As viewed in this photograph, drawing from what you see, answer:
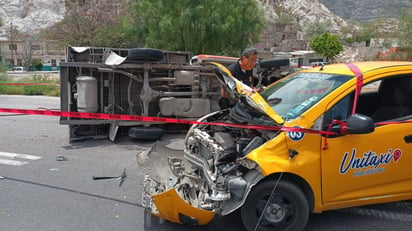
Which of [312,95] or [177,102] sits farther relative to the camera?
[177,102]

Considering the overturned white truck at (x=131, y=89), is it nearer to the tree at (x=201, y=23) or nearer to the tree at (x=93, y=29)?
the tree at (x=201, y=23)

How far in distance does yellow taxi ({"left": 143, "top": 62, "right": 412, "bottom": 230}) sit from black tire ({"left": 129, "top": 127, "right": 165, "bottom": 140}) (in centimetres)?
343

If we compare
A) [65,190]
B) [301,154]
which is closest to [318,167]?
[301,154]

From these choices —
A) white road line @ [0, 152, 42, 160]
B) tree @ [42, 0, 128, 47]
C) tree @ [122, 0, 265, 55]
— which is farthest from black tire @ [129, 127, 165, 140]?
tree @ [42, 0, 128, 47]

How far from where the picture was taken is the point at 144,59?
21.9 ft

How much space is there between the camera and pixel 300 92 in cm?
350

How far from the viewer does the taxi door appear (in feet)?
Result: 9.83

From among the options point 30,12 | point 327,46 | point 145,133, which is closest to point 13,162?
point 145,133

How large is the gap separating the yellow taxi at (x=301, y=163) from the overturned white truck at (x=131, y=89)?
10.6 feet

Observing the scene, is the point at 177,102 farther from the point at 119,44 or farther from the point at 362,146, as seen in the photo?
the point at 119,44

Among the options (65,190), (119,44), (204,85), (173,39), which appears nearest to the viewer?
(65,190)

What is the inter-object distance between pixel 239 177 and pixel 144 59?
440cm

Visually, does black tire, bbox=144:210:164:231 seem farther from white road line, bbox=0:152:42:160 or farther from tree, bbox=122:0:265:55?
tree, bbox=122:0:265:55

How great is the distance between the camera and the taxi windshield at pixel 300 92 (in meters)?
3.16
